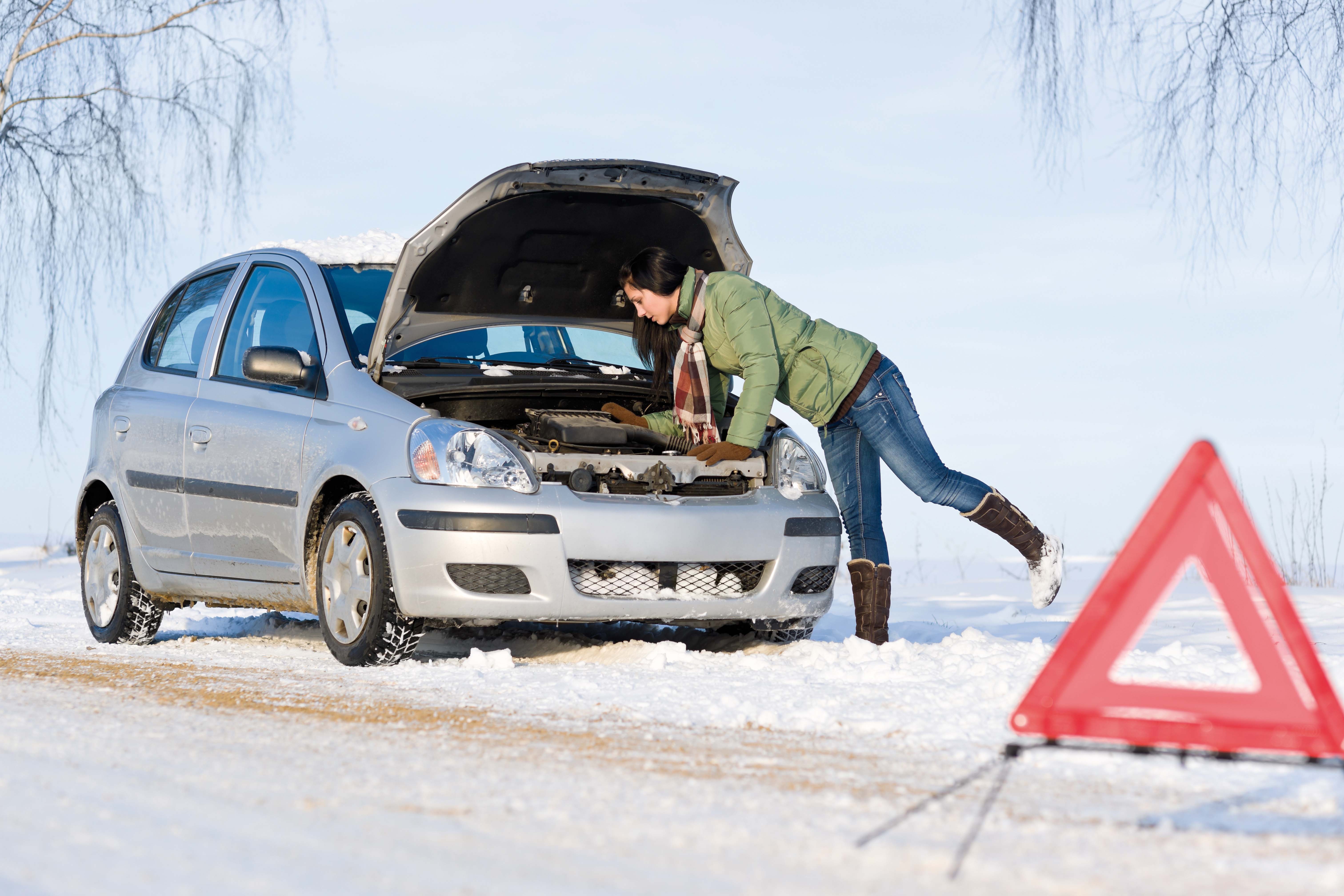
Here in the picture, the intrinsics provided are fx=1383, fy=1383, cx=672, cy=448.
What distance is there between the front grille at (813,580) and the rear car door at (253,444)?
216 centimetres

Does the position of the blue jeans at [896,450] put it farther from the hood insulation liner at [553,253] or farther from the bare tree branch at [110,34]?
the bare tree branch at [110,34]

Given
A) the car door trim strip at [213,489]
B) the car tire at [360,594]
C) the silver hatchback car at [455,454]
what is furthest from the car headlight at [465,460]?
the car door trim strip at [213,489]

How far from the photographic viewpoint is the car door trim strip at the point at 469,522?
5375 mm

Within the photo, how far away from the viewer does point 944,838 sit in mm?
2680

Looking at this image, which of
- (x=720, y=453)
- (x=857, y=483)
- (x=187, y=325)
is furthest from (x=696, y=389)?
(x=187, y=325)

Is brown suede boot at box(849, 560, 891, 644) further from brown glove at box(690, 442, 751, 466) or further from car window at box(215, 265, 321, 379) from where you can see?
car window at box(215, 265, 321, 379)

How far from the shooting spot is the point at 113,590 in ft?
24.5

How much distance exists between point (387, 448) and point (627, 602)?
3.77ft

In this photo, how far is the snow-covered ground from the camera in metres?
2.44

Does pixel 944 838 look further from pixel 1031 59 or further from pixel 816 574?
pixel 1031 59

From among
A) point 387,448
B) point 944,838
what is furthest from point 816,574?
point 944,838

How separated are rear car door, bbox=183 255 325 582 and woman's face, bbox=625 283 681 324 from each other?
1408 millimetres

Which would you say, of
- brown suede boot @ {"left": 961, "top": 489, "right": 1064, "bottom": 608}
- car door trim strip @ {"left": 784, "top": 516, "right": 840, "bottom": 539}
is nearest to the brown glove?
car door trim strip @ {"left": 784, "top": 516, "right": 840, "bottom": 539}

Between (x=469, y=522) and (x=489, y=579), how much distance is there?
9.7 inches
